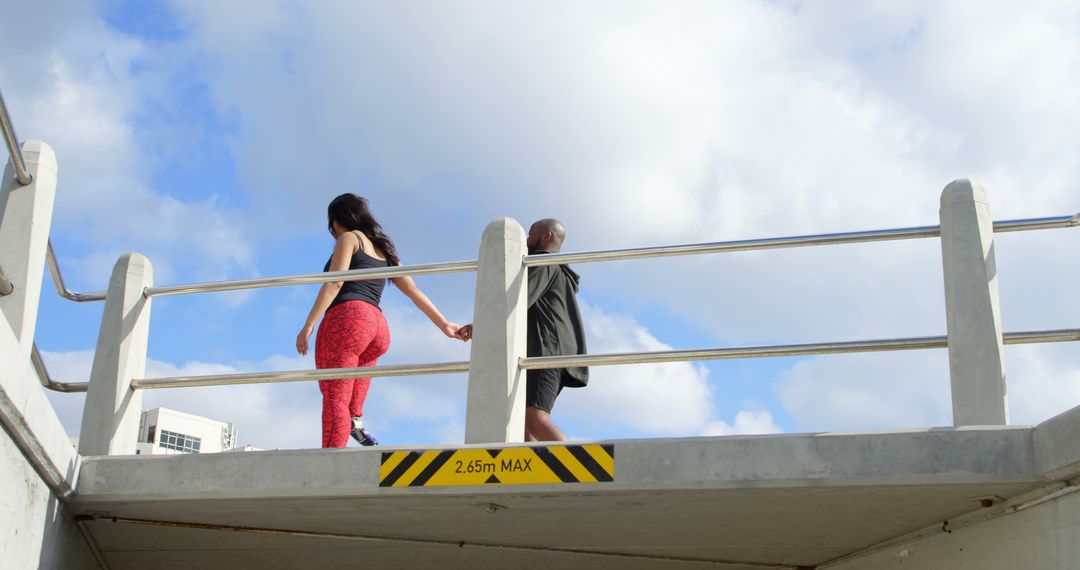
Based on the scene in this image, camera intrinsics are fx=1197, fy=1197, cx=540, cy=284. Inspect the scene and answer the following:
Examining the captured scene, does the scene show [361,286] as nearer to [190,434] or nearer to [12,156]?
[12,156]

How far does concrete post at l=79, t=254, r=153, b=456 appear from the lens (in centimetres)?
627

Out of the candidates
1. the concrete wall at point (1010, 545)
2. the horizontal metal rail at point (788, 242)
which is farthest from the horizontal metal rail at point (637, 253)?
the concrete wall at point (1010, 545)

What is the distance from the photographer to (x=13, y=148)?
226 inches

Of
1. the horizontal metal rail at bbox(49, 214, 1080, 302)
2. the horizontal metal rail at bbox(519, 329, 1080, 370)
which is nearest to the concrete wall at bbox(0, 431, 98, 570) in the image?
the horizontal metal rail at bbox(49, 214, 1080, 302)

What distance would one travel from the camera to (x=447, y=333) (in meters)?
7.14

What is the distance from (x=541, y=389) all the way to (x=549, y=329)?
36cm

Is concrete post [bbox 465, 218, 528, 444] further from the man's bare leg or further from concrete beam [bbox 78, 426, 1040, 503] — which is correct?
the man's bare leg

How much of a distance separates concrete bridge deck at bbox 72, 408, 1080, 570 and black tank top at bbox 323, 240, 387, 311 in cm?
123

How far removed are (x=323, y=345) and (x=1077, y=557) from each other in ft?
12.8

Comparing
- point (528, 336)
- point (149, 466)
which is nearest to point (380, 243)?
point (528, 336)

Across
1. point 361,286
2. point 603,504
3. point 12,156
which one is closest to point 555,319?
point 361,286

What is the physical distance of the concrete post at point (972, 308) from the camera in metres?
5.14

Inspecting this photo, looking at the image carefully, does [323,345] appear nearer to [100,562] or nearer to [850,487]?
[100,562]

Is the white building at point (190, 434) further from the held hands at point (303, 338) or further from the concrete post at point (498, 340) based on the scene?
the concrete post at point (498, 340)
